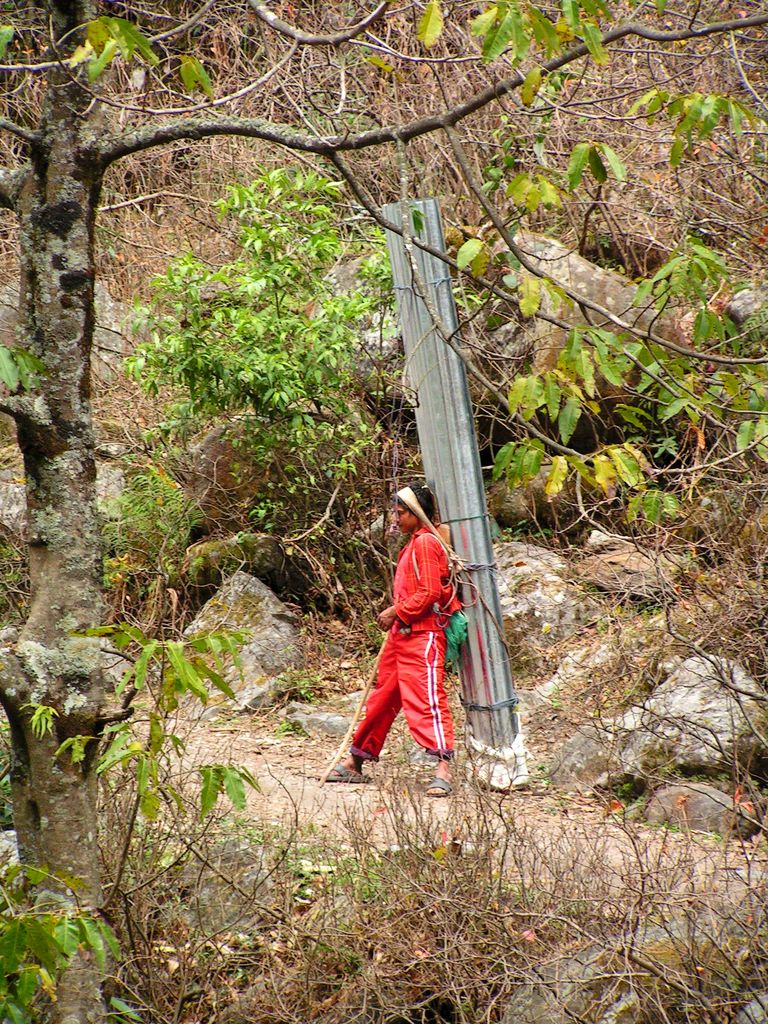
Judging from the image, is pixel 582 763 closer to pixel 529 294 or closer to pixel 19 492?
pixel 529 294

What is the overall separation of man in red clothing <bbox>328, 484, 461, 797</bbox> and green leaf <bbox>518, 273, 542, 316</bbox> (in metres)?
3.69

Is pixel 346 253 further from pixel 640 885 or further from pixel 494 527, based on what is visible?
pixel 640 885

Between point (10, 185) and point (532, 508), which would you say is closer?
point (10, 185)

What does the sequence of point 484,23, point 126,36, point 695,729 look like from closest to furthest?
point 126,36
point 484,23
point 695,729

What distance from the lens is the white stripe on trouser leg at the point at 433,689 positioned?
651 cm

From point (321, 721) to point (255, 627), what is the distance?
1.45 m

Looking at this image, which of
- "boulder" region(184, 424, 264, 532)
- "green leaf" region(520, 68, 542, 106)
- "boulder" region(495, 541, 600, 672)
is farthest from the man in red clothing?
"boulder" region(184, 424, 264, 532)

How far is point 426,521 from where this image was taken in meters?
6.76

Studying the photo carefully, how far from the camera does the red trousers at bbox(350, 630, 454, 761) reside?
654cm

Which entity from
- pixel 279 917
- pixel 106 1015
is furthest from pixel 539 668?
pixel 106 1015

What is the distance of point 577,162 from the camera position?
9.76 feet

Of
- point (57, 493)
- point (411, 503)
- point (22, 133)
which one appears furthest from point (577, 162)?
point (411, 503)

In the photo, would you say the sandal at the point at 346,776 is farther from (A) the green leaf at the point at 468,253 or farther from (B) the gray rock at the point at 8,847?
(A) the green leaf at the point at 468,253

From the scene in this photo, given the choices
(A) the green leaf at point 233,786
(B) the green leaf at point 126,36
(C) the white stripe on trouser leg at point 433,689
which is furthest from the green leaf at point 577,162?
(C) the white stripe on trouser leg at point 433,689
